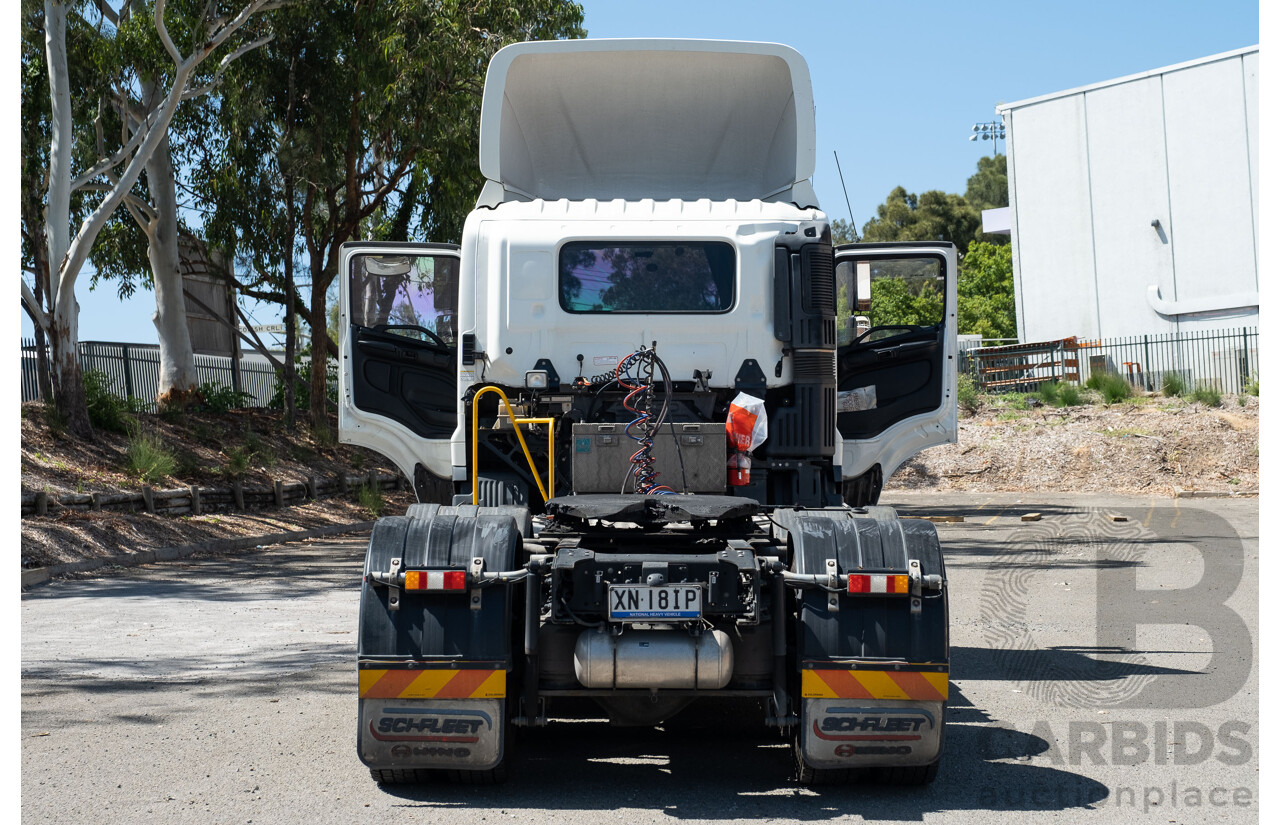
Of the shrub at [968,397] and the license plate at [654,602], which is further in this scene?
the shrub at [968,397]

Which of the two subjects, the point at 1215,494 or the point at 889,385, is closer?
the point at 889,385

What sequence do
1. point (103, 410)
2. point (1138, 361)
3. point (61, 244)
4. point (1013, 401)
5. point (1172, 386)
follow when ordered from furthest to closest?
point (1138, 361)
point (1013, 401)
point (1172, 386)
point (103, 410)
point (61, 244)

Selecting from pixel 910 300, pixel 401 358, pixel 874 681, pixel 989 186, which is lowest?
pixel 874 681

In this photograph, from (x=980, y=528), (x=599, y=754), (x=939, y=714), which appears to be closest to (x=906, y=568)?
(x=939, y=714)

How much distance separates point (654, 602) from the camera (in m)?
5.52

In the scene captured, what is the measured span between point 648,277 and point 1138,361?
32.6 m

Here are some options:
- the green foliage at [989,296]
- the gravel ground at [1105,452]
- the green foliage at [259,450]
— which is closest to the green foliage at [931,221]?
the green foliage at [989,296]

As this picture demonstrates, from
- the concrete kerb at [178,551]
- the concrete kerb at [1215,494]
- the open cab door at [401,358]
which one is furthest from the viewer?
the concrete kerb at [1215,494]

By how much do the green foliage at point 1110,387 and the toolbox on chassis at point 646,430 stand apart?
24449 millimetres

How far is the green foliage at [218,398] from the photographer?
25.5 m

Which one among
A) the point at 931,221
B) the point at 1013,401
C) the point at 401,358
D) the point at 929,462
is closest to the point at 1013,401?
the point at 1013,401

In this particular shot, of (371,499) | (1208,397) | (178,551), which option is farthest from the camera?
(1208,397)

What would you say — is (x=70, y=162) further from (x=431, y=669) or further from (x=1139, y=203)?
(x=1139, y=203)

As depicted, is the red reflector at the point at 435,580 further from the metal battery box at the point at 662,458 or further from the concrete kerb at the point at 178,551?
the concrete kerb at the point at 178,551
